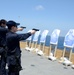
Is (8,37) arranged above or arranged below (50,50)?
above

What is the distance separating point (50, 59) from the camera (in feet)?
31.7

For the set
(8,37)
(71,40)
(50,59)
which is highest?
(8,37)

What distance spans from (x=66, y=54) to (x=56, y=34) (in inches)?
39.8

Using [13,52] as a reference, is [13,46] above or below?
above

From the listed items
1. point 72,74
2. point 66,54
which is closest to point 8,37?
point 72,74

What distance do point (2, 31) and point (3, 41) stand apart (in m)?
0.28

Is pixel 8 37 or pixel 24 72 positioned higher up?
pixel 8 37

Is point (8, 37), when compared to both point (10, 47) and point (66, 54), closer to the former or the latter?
point (10, 47)

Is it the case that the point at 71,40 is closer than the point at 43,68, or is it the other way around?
the point at 43,68

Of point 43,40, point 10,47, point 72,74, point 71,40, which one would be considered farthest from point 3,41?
point 43,40

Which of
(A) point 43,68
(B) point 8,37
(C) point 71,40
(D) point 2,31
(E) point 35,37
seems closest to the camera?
(B) point 8,37

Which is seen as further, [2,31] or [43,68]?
[43,68]

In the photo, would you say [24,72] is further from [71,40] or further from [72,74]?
[71,40]

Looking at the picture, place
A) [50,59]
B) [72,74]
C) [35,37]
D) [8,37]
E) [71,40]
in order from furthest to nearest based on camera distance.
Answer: [35,37] < [50,59] < [71,40] < [72,74] < [8,37]
